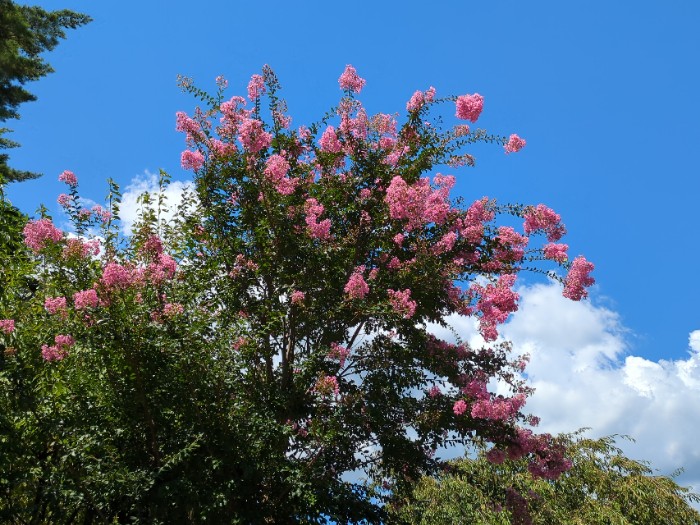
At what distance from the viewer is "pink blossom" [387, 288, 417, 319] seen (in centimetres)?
789

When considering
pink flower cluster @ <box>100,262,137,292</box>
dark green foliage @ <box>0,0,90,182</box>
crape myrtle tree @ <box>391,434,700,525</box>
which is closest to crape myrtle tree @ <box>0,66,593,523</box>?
pink flower cluster @ <box>100,262,137,292</box>

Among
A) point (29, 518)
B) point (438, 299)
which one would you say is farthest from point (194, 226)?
point (29, 518)

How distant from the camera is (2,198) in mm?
9227

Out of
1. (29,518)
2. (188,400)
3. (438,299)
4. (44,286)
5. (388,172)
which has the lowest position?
(29,518)

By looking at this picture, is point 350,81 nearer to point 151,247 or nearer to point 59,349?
point 151,247

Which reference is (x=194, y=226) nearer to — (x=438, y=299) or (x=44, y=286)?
(x=44, y=286)

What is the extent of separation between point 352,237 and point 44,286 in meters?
4.08

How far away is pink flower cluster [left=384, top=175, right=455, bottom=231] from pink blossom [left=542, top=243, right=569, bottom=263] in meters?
1.50

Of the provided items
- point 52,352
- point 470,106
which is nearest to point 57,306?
point 52,352

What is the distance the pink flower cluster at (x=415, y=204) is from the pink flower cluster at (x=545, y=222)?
3.95ft

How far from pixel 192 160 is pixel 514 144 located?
4651 millimetres

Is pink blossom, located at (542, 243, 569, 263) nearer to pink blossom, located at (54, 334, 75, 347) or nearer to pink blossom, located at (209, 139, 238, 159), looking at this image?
pink blossom, located at (209, 139, 238, 159)

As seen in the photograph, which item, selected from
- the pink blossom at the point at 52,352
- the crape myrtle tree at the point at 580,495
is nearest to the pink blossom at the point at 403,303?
the pink blossom at the point at 52,352

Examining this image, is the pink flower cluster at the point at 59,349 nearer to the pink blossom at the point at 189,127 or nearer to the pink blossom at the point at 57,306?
the pink blossom at the point at 57,306
